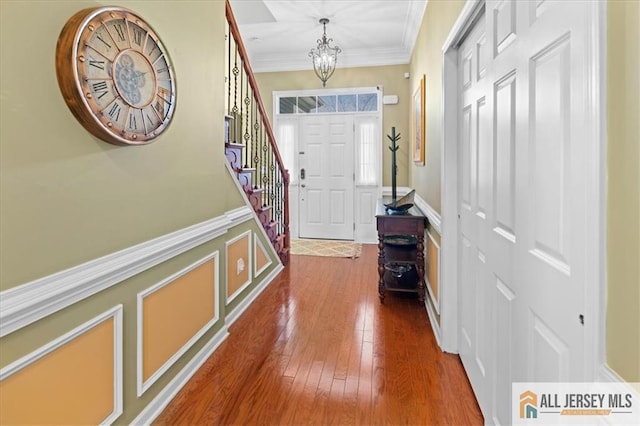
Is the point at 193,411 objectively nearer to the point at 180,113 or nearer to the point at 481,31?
the point at 180,113

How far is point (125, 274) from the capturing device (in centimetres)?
158

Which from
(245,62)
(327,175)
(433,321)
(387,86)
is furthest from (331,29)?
(433,321)

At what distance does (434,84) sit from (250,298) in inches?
95.8

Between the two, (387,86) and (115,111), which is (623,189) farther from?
(387,86)

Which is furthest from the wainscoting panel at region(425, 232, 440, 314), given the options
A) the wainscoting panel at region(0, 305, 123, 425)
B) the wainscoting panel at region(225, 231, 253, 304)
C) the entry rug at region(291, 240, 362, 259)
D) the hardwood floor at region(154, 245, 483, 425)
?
the wainscoting panel at region(0, 305, 123, 425)

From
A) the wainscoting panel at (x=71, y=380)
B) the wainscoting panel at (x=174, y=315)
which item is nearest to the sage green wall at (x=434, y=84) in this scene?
the wainscoting panel at (x=174, y=315)

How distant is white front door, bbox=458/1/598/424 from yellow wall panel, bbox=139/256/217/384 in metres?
1.61

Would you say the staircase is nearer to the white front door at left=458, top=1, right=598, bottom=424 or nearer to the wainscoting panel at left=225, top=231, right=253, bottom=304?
the wainscoting panel at left=225, top=231, right=253, bottom=304

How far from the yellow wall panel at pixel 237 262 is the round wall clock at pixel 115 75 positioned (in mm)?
1343

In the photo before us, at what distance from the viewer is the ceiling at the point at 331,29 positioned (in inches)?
158

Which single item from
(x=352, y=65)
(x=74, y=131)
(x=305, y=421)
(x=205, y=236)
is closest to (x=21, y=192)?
(x=74, y=131)

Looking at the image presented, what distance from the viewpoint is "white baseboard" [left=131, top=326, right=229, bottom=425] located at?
174 cm

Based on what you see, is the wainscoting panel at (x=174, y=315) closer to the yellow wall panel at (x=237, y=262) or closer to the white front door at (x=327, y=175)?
the yellow wall panel at (x=237, y=262)

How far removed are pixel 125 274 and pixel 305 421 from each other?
1.09 m
